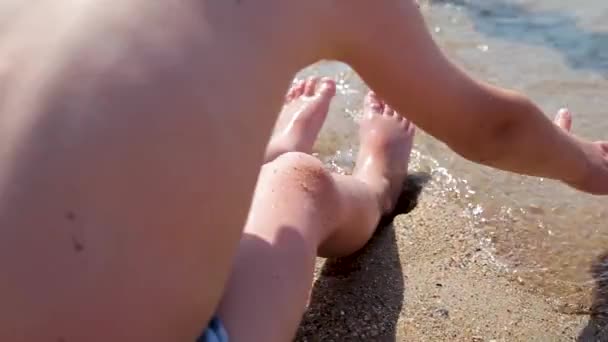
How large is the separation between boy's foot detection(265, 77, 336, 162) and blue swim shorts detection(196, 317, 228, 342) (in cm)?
75

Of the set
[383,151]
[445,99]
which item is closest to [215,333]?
[445,99]

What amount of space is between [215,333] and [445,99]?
1.93ft

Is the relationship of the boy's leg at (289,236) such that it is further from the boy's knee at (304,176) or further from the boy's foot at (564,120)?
the boy's foot at (564,120)

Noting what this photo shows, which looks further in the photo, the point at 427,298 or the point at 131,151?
the point at 427,298

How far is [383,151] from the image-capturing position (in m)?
2.44

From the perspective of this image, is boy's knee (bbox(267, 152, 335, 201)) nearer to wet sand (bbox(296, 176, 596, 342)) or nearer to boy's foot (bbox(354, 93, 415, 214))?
wet sand (bbox(296, 176, 596, 342))

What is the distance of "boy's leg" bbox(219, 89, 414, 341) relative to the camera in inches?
56.7

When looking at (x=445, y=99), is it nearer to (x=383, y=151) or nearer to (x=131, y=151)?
(x=131, y=151)

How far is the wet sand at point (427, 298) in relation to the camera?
186 centimetres

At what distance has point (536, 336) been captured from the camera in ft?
6.11

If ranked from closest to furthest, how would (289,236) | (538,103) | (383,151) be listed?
(289,236) < (383,151) < (538,103)

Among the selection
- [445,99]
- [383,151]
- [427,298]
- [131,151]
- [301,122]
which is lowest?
A: [427,298]

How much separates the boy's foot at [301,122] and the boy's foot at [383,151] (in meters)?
0.17

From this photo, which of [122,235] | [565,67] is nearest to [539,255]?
[565,67]
